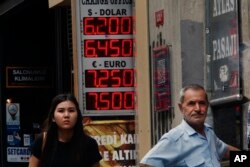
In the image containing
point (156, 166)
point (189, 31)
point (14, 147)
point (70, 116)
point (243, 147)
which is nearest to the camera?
point (156, 166)

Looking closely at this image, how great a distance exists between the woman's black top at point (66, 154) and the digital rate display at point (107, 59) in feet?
21.9

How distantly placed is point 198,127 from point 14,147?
52.3 feet

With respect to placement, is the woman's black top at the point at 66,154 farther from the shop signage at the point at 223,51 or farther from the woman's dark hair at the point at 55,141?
the shop signage at the point at 223,51

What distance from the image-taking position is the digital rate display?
15273 millimetres

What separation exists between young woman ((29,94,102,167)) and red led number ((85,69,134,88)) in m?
6.64

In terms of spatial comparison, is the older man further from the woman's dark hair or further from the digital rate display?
the digital rate display

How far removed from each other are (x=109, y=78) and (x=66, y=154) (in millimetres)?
7030

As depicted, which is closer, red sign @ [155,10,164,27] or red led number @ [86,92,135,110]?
red sign @ [155,10,164,27]

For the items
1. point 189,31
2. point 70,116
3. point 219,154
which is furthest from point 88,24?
point 219,154

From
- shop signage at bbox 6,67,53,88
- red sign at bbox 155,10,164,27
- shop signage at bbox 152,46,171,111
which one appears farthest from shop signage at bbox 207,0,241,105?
shop signage at bbox 6,67,53,88

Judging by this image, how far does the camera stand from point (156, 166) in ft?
24.0

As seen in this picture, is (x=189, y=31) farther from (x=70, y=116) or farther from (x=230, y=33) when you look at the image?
(x=70, y=116)

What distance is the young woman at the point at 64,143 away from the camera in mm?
8383

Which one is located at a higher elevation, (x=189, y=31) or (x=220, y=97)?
(x=189, y=31)
